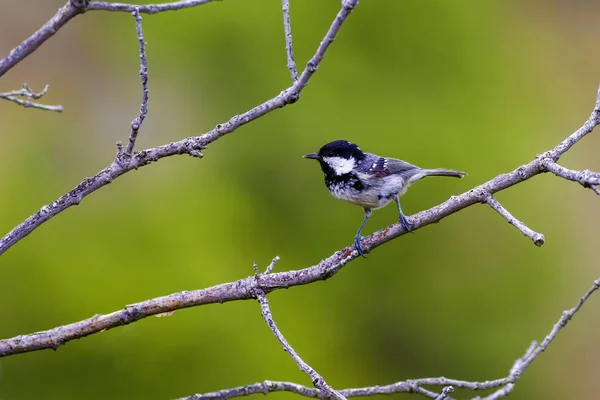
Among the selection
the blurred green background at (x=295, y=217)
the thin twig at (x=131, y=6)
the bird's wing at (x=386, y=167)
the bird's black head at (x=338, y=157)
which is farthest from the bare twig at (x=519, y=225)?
the blurred green background at (x=295, y=217)

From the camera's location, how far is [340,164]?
4.01 metres

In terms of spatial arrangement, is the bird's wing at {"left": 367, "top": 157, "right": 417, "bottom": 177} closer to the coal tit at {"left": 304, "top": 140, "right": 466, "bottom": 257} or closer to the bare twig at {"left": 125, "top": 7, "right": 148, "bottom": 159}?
the coal tit at {"left": 304, "top": 140, "right": 466, "bottom": 257}

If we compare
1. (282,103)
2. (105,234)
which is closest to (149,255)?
(105,234)

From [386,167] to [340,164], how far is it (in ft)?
0.88

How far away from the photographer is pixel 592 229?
710 centimetres

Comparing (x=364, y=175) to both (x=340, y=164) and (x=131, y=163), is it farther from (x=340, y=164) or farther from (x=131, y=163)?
(x=131, y=163)

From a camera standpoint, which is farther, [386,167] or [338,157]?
[338,157]

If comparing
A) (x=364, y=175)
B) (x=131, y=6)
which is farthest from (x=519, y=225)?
(x=364, y=175)

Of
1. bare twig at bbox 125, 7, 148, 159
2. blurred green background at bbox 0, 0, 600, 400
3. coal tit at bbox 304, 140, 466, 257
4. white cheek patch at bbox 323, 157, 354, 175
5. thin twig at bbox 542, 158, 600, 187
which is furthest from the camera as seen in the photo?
blurred green background at bbox 0, 0, 600, 400

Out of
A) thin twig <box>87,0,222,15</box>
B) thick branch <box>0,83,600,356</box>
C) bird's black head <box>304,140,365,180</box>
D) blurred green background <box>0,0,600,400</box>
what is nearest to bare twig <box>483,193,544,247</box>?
thick branch <box>0,83,600,356</box>

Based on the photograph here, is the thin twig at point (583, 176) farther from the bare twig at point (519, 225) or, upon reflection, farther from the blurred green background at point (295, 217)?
the blurred green background at point (295, 217)

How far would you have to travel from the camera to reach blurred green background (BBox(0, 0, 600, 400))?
5371 millimetres

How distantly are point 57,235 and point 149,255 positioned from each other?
78 cm

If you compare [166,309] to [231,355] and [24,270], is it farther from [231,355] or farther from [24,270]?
[24,270]
